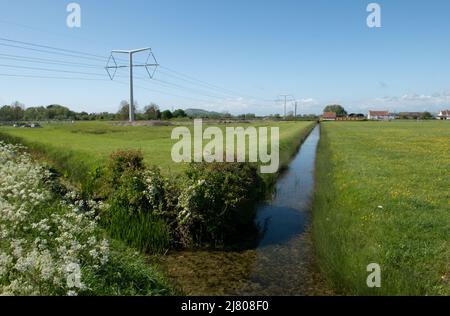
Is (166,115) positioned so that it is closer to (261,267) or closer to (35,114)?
(35,114)

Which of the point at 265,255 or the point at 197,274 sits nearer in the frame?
the point at 197,274

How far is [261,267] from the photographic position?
10266 millimetres

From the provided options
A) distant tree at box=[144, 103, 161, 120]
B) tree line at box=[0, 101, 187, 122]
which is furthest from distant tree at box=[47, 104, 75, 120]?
distant tree at box=[144, 103, 161, 120]

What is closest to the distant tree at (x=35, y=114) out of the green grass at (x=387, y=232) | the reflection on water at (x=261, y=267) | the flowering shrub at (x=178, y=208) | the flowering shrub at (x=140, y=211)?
the flowering shrub at (x=140, y=211)

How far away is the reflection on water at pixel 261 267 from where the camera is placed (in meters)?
9.01

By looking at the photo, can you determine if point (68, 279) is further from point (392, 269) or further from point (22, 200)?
point (392, 269)

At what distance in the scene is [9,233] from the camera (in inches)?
305

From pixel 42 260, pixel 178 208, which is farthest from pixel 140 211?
pixel 42 260

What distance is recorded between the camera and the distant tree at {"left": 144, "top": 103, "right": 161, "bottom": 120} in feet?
393

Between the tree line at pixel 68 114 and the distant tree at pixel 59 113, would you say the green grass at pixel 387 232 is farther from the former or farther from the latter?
the distant tree at pixel 59 113

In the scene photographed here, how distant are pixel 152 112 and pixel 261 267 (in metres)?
120
